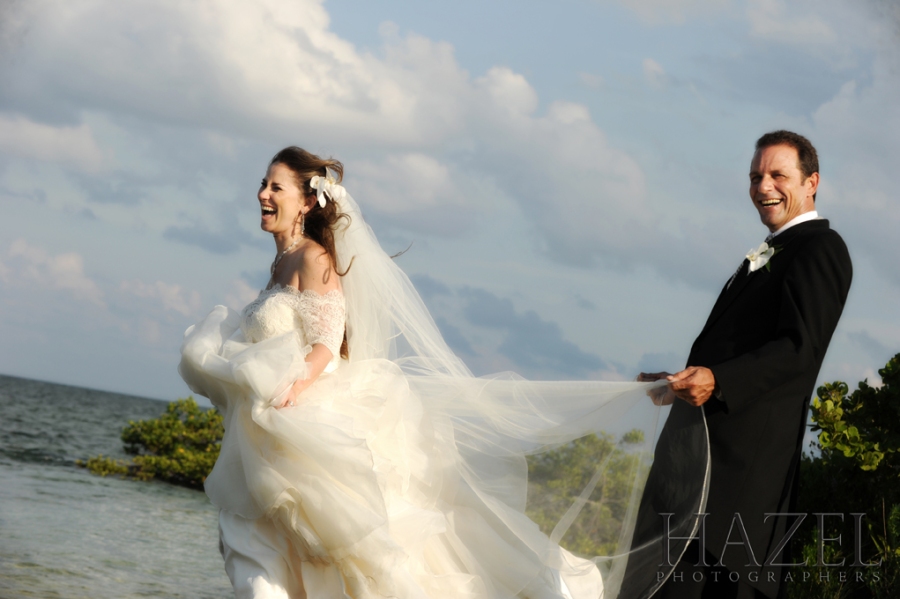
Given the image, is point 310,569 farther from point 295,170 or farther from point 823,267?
point 823,267

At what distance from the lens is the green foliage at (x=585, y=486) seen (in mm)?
3662

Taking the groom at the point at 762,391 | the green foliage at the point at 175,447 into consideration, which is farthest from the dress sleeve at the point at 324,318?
the green foliage at the point at 175,447

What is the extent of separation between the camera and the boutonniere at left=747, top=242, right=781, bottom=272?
3445 mm

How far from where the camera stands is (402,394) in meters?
4.12

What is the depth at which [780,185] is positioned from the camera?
138 inches

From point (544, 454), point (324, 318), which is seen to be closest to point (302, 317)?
point (324, 318)

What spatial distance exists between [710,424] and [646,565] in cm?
65

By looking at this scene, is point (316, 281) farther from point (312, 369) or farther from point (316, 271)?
point (312, 369)

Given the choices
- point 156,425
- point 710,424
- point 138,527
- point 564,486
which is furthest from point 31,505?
point 710,424

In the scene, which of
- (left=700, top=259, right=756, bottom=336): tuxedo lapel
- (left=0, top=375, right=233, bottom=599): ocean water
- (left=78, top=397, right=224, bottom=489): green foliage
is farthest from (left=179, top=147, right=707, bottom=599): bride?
(left=78, top=397, right=224, bottom=489): green foliage

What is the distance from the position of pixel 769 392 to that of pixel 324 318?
6.75ft

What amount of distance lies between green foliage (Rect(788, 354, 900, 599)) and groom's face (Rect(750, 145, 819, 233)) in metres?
1.90

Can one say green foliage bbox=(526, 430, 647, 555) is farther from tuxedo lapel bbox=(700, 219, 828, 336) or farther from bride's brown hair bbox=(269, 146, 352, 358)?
bride's brown hair bbox=(269, 146, 352, 358)

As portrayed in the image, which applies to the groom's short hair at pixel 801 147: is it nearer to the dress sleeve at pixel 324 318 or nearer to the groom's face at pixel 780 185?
the groom's face at pixel 780 185
